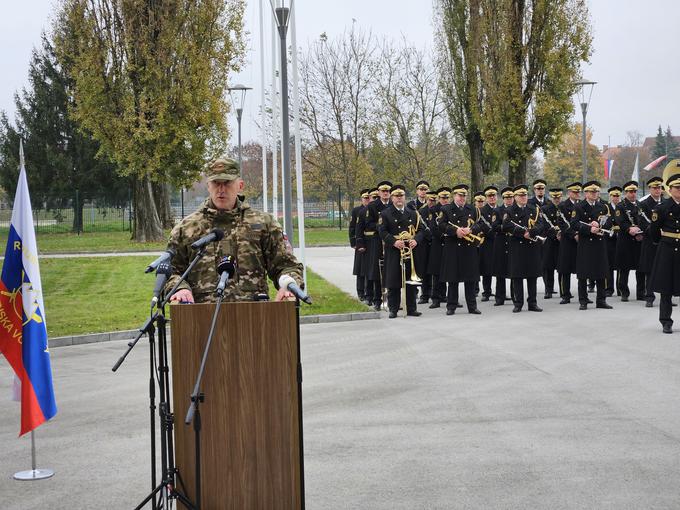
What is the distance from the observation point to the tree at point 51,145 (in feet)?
162

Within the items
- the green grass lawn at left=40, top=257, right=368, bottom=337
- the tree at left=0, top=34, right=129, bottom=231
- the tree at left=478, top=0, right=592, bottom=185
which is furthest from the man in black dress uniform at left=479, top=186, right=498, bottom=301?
the tree at left=0, top=34, right=129, bottom=231

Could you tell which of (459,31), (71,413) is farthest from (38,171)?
(71,413)

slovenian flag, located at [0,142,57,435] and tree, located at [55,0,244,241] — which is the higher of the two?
tree, located at [55,0,244,241]

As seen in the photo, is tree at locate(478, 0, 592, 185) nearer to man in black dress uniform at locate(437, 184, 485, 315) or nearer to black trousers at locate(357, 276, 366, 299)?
black trousers at locate(357, 276, 366, 299)

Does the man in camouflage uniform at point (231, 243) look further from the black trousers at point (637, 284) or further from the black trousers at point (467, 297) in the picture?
the black trousers at point (637, 284)

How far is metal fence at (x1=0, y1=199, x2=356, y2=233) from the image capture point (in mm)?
46750

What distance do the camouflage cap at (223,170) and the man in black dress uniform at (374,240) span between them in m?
11.2

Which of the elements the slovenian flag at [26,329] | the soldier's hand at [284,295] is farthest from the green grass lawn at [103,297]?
the soldier's hand at [284,295]

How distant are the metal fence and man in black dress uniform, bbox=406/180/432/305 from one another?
91.6 feet

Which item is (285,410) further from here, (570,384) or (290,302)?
(570,384)

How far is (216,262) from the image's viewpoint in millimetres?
5699

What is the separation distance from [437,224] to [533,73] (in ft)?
67.8

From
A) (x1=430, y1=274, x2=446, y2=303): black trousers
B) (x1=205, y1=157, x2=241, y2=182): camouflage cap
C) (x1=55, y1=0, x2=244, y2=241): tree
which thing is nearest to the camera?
(x1=205, y1=157, x2=241, y2=182): camouflage cap

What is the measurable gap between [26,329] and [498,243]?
12206mm
